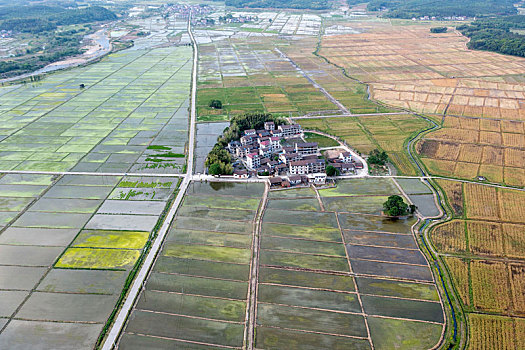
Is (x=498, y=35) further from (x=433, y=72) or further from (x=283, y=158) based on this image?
(x=283, y=158)

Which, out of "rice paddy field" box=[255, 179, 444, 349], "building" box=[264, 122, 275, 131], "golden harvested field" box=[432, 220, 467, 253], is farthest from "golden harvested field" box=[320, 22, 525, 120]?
"rice paddy field" box=[255, 179, 444, 349]

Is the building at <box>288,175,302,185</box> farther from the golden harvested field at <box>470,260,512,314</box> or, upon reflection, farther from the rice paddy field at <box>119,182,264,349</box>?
the golden harvested field at <box>470,260,512,314</box>

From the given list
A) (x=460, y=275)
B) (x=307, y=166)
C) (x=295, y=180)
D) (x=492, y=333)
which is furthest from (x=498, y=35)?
(x=492, y=333)

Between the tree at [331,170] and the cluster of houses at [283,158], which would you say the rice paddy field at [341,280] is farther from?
the cluster of houses at [283,158]

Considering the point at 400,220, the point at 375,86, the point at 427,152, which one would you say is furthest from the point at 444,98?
the point at 400,220

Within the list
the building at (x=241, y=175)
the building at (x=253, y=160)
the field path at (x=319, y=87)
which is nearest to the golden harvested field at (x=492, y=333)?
the building at (x=241, y=175)
